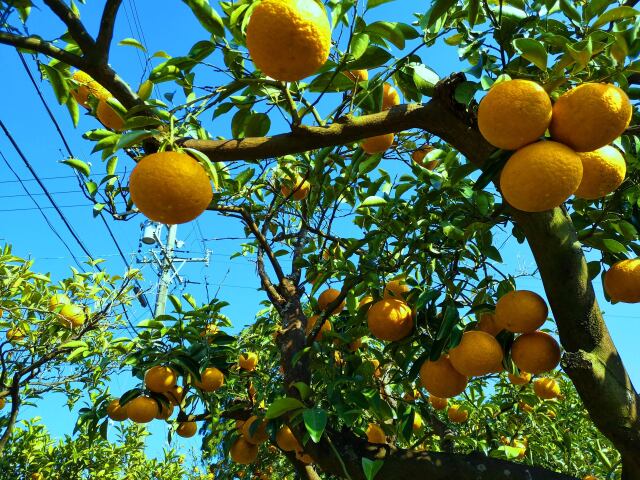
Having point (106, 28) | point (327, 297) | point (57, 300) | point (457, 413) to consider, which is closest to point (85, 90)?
point (106, 28)

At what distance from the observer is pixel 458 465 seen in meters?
1.66

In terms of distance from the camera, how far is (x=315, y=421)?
59.0 inches

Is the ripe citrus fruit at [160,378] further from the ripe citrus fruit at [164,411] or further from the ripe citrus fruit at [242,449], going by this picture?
the ripe citrus fruit at [242,449]

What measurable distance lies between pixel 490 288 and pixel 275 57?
129 centimetres

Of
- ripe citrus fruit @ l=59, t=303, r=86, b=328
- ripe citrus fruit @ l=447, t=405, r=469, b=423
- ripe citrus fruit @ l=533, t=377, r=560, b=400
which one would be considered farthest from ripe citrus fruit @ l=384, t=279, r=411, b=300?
ripe citrus fruit @ l=59, t=303, r=86, b=328

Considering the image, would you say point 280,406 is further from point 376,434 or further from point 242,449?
point 242,449

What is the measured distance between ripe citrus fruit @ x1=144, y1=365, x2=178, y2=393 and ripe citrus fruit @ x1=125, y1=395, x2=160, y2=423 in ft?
0.19

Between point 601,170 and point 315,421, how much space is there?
41.0 inches

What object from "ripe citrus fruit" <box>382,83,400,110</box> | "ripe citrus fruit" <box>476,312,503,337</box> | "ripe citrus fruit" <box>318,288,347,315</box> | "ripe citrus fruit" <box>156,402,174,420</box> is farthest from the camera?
"ripe citrus fruit" <box>318,288,347,315</box>

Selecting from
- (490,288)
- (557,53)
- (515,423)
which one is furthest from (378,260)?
(515,423)

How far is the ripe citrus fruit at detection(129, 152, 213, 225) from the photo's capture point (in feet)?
3.27

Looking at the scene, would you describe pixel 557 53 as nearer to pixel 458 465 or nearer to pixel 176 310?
pixel 458 465

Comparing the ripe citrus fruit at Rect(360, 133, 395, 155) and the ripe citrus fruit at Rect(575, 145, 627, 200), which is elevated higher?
the ripe citrus fruit at Rect(360, 133, 395, 155)

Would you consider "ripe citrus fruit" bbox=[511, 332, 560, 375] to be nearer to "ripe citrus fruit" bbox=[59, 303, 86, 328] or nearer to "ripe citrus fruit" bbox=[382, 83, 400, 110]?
"ripe citrus fruit" bbox=[382, 83, 400, 110]
